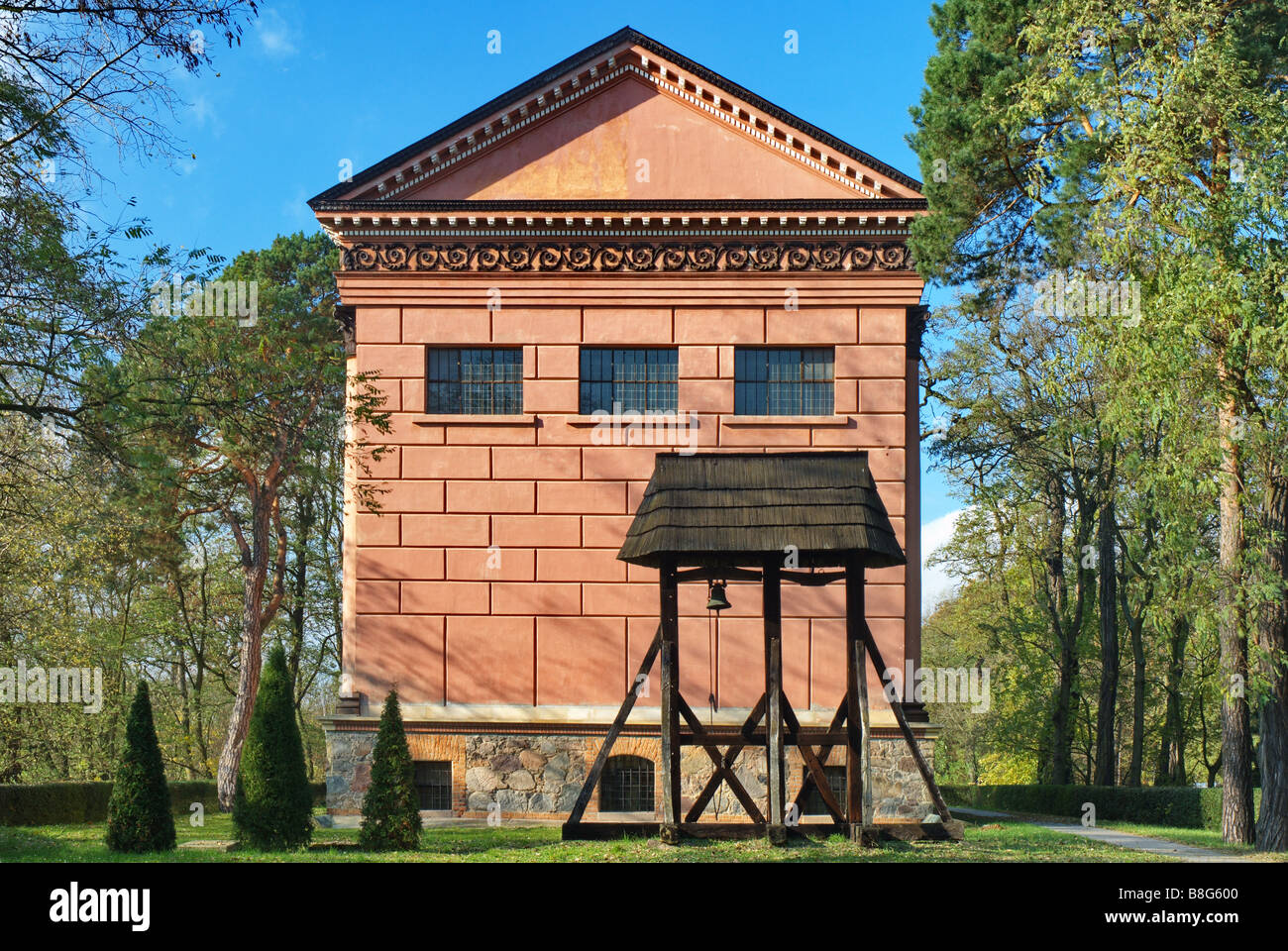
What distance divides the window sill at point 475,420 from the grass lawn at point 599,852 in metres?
7.78

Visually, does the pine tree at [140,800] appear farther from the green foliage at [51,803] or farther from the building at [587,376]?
the green foliage at [51,803]

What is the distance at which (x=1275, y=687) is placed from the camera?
20.8m

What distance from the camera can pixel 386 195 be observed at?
2361cm

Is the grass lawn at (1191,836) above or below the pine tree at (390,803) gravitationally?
below

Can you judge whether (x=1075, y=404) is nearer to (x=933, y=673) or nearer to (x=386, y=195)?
(x=933, y=673)

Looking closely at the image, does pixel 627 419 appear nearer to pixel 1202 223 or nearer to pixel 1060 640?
pixel 1202 223

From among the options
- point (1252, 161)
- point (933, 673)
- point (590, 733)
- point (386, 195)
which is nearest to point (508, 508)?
point (590, 733)

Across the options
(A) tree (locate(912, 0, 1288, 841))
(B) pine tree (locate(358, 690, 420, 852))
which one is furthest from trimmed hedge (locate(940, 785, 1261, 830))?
(B) pine tree (locate(358, 690, 420, 852))

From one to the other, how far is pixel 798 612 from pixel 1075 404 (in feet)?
53.9

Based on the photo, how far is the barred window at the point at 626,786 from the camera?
22.4 metres

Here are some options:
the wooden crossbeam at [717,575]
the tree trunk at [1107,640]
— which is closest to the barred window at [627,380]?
the wooden crossbeam at [717,575]

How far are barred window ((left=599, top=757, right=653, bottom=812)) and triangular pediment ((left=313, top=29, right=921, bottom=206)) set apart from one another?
10.9 meters

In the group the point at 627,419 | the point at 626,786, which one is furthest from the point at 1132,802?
the point at 627,419

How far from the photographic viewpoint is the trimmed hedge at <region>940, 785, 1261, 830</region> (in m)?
31.0
